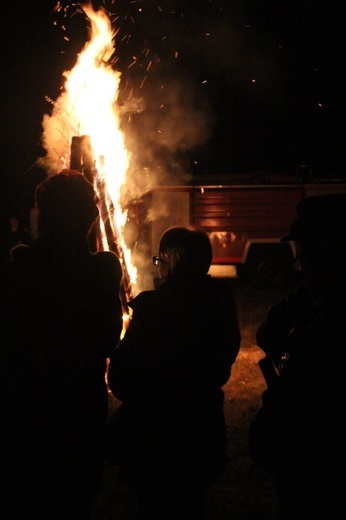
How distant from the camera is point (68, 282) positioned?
1.95 m

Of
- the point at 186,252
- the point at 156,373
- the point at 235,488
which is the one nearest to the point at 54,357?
the point at 156,373

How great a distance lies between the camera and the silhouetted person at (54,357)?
1897 mm

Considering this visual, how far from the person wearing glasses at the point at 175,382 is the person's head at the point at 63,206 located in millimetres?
467

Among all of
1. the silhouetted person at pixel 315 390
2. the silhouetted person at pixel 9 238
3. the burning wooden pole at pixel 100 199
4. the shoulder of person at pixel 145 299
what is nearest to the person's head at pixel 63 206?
the shoulder of person at pixel 145 299

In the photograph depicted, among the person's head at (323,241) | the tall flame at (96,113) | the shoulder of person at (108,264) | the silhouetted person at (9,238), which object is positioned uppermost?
the tall flame at (96,113)

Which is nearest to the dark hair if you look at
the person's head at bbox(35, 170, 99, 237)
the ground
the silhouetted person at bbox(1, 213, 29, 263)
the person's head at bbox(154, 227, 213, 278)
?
the person's head at bbox(154, 227, 213, 278)

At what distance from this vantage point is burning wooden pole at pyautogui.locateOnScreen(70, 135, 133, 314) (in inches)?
182

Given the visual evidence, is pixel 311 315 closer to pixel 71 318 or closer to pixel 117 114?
pixel 71 318

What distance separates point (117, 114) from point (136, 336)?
440 cm

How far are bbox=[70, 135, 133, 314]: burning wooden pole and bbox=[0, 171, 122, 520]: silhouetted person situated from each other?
267 centimetres

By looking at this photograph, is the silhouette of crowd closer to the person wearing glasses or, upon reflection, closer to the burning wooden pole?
the person wearing glasses

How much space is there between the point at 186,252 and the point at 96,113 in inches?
151

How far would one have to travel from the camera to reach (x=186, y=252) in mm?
2152

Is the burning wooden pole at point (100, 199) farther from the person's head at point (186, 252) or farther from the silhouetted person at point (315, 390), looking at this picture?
the silhouetted person at point (315, 390)
